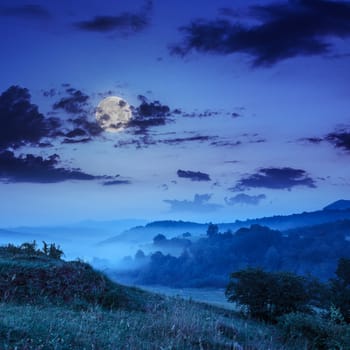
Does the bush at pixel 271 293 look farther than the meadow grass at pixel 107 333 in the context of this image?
Yes

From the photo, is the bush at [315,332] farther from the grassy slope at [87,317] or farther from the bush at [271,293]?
the bush at [271,293]

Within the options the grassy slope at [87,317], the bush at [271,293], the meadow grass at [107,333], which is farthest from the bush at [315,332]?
the bush at [271,293]

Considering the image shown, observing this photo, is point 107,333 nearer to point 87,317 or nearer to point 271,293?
point 87,317

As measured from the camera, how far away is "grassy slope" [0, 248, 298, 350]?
9602 millimetres

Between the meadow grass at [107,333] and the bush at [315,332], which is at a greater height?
the meadow grass at [107,333]

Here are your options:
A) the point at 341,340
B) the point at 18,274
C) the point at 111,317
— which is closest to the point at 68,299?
the point at 18,274

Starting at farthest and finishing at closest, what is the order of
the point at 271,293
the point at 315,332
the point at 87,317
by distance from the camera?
the point at 271,293 < the point at 315,332 < the point at 87,317

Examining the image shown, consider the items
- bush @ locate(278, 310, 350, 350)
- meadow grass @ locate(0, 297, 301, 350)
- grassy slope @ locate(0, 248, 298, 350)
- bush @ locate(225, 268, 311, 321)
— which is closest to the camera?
meadow grass @ locate(0, 297, 301, 350)

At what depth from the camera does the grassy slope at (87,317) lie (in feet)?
31.5

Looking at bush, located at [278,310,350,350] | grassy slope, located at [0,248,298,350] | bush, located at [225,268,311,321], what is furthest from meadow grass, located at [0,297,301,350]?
bush, located at [225,268,311,321]

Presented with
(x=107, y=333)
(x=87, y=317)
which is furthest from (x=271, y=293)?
(x=107, y=333)

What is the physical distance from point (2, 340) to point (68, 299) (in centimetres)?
822

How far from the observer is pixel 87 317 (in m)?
12.3

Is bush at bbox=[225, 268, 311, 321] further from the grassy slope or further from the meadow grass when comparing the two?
the meadow grass
